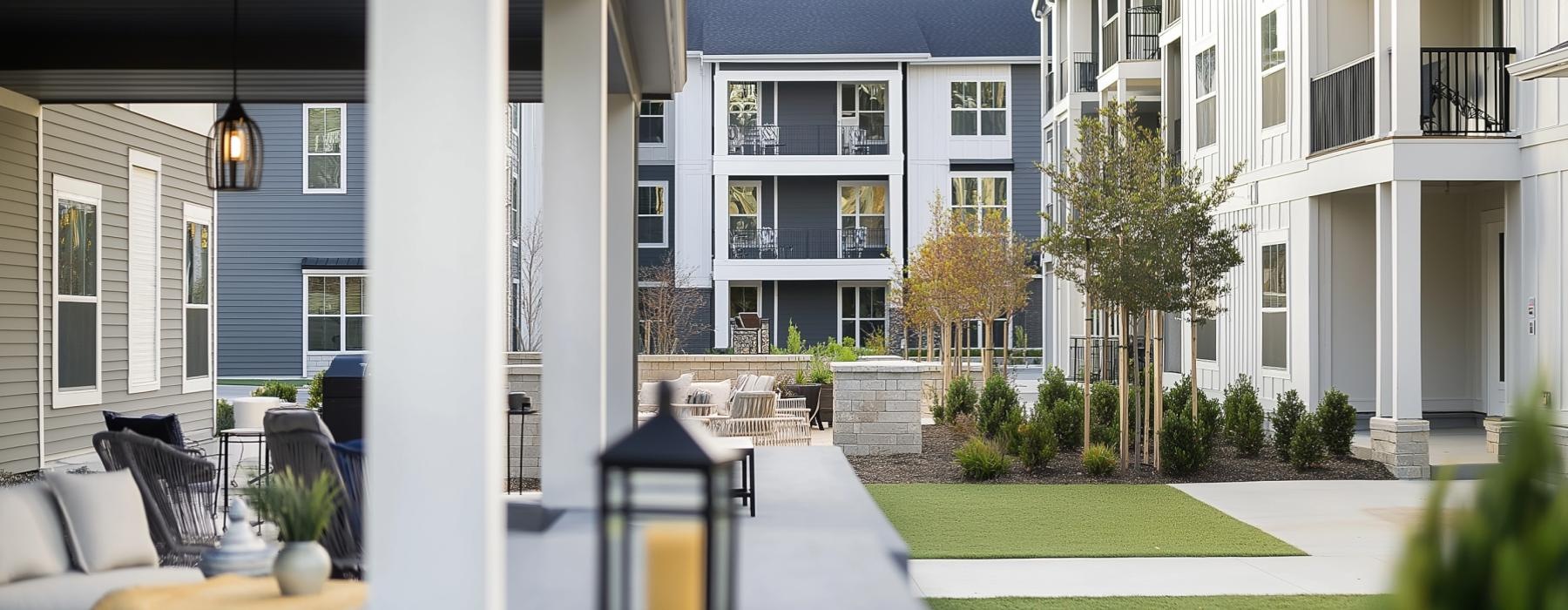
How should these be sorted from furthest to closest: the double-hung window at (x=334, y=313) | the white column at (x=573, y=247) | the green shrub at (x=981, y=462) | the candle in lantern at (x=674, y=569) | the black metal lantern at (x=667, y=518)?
the double-hung window at (x=334, y=313)
the green shrub at (x=981, y=462)
the white column at (x=573, y=247)
the candle in lantern at (x=674, y=569)
the black metal lantern at (x=667, y=518)

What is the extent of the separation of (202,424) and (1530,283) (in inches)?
623

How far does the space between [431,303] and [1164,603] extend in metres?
5.39

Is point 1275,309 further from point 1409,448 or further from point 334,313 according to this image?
point 334,313

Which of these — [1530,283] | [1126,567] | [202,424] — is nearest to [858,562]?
[1126,567]

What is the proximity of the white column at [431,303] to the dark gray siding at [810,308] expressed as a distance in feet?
94.9

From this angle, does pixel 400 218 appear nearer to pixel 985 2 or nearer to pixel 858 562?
pixel 858 562

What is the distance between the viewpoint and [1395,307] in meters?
13.0

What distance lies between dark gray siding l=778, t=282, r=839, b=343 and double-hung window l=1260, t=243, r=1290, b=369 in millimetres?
15871

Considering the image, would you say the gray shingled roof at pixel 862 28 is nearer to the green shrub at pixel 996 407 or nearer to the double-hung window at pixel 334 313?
the double-hung window at pixel 334 313

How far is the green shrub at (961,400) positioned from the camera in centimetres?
1870

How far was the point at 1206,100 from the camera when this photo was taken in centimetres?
1952

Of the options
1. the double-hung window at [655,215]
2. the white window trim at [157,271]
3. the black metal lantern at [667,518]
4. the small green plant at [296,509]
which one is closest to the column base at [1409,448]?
the small green plant at [296,509]

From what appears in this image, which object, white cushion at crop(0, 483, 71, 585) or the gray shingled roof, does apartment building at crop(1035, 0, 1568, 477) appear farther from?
the gray shingled roof

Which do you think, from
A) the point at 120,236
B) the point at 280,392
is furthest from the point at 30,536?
the point at 280,392
